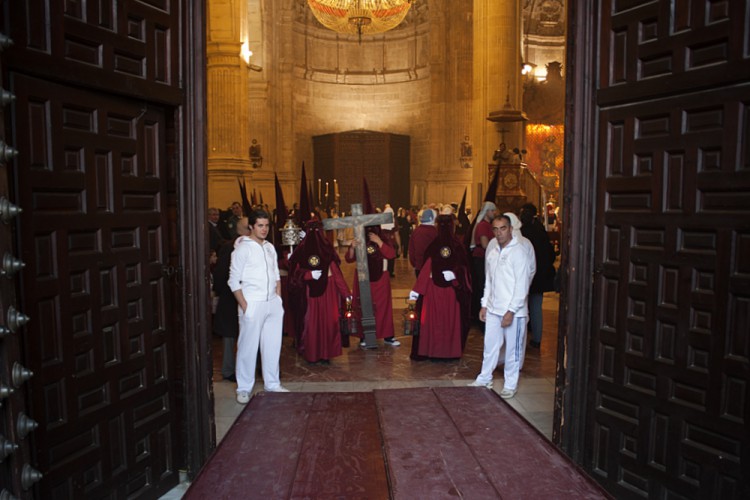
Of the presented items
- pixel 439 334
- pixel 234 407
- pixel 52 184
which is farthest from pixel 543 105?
pixel 52 184

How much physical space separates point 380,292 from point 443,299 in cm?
107

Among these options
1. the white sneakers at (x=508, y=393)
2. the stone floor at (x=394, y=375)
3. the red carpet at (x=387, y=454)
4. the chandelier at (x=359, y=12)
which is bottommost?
the stone floor at (x=394, y=375)

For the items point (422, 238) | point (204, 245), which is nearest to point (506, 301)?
point (422, 238)

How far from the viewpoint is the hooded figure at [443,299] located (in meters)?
7.59

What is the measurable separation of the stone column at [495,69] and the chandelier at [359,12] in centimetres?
512

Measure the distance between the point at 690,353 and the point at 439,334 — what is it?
13.9 feet

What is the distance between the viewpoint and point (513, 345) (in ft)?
20.6

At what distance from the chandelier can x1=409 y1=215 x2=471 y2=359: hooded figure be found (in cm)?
1415

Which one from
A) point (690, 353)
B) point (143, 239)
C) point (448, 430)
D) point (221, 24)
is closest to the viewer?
point (448, 430)

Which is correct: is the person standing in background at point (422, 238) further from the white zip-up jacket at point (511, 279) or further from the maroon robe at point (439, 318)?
the white zip-up jacket at point (511, 279)

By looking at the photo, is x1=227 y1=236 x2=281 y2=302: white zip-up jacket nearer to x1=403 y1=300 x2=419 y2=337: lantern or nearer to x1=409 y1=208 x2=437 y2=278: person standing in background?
x1=403 y1=300 x2=419 y2=337: lantern

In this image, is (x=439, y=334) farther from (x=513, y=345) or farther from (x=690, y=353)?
(x=690, y=353)

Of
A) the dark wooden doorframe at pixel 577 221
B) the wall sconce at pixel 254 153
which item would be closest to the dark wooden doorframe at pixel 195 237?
the dark wooden doorframe at pixel 577 221

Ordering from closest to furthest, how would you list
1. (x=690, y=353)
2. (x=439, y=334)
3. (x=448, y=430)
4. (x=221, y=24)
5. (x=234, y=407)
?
(x=448, y=430), (x=690, y=353), (x=234, y=407), (x=439, y=334), (x=221, y=24)
